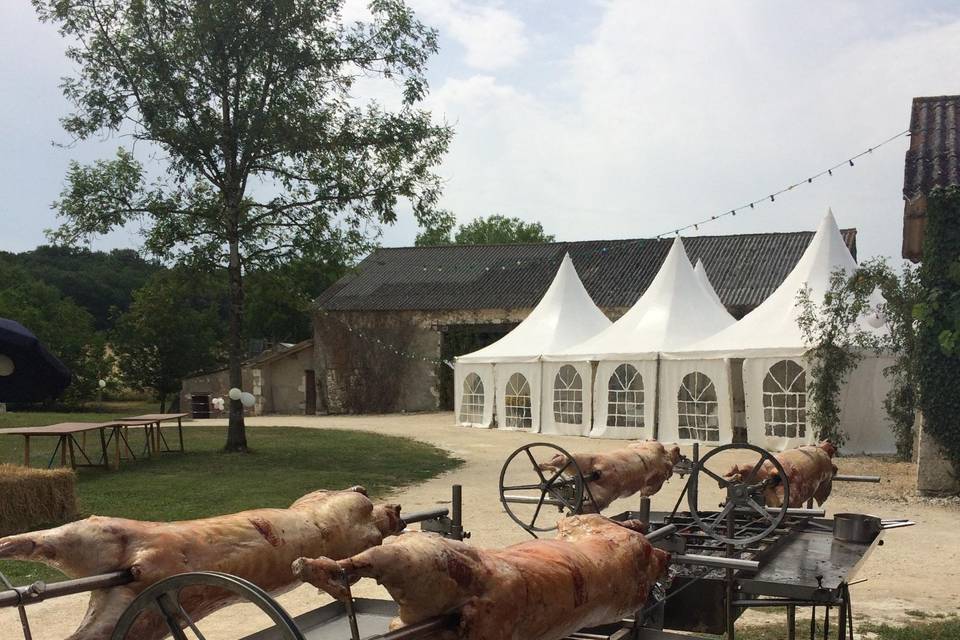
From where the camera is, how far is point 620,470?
585 centimetres

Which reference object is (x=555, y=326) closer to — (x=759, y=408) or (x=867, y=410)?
(x=759, y=408)

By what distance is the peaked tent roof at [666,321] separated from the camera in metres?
20.7

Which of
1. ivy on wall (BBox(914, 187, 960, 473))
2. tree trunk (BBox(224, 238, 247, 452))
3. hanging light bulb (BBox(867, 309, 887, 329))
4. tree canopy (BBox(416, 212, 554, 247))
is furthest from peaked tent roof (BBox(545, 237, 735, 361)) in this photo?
tree canopy (BBox(416, 212, 554, 247))

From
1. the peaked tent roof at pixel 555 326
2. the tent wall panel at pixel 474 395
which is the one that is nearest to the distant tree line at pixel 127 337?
the tent wall panel at pixel 474 395

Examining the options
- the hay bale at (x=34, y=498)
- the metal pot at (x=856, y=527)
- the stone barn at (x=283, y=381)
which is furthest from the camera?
the stone barn at (x=283, y=381)

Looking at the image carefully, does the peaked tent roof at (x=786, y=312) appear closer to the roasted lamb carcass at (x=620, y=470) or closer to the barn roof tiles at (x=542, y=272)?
the barn roof tiles at (x=542, y=272)

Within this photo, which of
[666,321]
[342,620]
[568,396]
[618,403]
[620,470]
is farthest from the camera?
[568,396]

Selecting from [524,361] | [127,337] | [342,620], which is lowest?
[342,620]

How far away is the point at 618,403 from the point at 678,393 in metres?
1.61

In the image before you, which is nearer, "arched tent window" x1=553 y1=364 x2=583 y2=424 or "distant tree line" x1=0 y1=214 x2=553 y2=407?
"distant tree line" x1=0 y1=214 x2=553 y2=407

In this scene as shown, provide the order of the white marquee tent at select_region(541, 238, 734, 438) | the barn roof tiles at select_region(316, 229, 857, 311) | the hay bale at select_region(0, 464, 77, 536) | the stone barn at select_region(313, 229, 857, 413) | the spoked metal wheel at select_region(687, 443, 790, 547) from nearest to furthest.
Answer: the spoked metal wheel at select_region(687, 443, 790, 547) → the hay bale at select_region(0, 464, 77, 536) → the white marquee tent at select_region(541, 238, 734, 438) → the barn roof tiles at select_region(316, 229, 857, 311) → the stone barn at select_region(313, 229, 857, 413)

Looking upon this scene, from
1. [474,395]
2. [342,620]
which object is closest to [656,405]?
[474,395]

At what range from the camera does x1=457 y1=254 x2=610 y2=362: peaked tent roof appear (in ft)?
76.0

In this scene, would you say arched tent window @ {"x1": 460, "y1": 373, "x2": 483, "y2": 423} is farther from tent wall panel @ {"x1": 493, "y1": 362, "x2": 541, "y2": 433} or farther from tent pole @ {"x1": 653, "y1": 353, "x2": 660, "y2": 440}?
tent pole @ {"x1": 653, "y1": 353, "x2": 660, "y2": 440}
